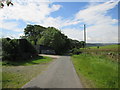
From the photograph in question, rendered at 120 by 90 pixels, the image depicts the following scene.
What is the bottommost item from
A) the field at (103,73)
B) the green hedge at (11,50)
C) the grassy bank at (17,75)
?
the grassy bank at (17,75)

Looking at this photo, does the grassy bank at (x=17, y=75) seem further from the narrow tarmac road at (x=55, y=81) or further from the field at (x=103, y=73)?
the field at (x=103, y=73)

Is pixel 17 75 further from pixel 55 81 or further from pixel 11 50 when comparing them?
pixel 11 50

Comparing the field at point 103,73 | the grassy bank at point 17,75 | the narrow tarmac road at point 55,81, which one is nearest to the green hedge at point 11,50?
the grassy bank at point 17,75


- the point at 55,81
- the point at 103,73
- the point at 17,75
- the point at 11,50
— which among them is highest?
the point at 11,50

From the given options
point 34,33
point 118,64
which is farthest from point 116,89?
point 34,33

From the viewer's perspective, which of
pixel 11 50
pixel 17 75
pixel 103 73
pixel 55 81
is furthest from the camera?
pixel 11 50

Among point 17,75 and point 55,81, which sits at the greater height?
point 55,81

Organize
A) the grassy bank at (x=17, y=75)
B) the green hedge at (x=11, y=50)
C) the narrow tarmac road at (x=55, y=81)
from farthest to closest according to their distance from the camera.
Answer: the green hedge at (x=11, y=50)
the grassy bank at (x=17, y=75)
the narrow tarmac road at (x=55, y=81)

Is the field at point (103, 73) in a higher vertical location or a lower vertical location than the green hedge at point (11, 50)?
lower

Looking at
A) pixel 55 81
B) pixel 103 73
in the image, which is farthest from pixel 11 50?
pixel 103 73

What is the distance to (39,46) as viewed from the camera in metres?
48.5

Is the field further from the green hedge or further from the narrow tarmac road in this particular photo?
the green hedge

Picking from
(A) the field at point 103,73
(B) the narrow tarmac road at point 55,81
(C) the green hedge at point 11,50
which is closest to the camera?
(B) the narrow tarmac road at point 55,81


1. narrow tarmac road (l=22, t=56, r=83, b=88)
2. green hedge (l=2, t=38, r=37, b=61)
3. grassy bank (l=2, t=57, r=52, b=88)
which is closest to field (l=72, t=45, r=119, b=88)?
narrow tarmac road (l=22, t=56, r=83, b=88)
